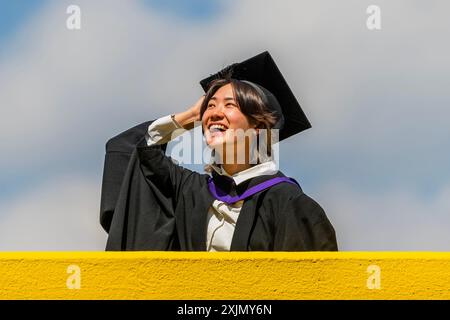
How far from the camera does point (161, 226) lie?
27.0 feet

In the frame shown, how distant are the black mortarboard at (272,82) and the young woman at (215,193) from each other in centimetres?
24

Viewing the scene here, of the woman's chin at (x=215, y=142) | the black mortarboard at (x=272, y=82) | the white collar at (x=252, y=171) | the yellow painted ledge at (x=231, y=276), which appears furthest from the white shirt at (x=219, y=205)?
the yellow painted ledge at (x=231, y=276)

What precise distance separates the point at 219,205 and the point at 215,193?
107 millimetres

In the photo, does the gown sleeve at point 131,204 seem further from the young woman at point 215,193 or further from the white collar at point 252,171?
the white collar at point 252,171

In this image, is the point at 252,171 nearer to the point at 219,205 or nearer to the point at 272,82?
the point at 219,205

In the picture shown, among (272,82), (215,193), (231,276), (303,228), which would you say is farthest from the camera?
(272,82)

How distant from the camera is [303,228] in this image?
7.92 m

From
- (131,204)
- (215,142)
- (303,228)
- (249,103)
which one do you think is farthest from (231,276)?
(249,103)

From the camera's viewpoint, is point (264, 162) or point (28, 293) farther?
point (264, 162)

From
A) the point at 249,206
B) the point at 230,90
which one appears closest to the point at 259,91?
Result: the point at 230,90

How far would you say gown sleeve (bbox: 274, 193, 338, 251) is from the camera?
25.8 feet

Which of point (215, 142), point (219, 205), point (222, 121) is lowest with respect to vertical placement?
point (219, 205)
